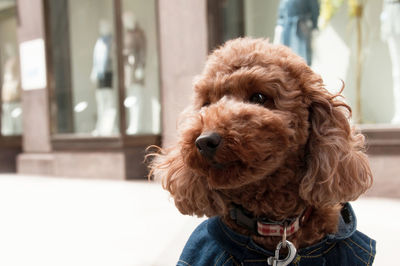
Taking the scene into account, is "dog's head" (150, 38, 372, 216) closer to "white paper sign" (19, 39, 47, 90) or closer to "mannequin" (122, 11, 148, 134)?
"mannequin" (122, 11, 148, 134)

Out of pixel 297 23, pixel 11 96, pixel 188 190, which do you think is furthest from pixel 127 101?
pixel 188 190

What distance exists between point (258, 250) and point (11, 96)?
6.88m

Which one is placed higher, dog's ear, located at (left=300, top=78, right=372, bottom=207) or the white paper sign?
the white paper sign

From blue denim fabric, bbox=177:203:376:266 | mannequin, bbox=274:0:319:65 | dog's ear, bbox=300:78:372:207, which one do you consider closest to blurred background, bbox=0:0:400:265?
mannequin, bbox=274:0:319:65

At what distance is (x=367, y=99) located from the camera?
3.54m

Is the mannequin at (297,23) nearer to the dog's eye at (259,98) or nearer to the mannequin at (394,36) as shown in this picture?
the mannequin at (394,36)

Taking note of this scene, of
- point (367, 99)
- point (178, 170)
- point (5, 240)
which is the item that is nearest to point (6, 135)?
point (5, 240)

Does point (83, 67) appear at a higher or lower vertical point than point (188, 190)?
higher

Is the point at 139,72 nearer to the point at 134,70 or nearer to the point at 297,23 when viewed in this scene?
the point at 134,70

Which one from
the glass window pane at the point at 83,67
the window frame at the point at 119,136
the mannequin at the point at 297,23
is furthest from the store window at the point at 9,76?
the mannequin at the point at 297,23

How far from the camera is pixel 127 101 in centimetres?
494

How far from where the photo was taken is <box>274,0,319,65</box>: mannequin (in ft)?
10.5

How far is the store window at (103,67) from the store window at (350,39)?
1.46 meters

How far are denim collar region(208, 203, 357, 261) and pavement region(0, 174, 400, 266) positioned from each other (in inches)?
14.0
